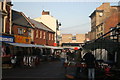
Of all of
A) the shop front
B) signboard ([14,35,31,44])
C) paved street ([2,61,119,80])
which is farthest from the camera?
signboard ([14,35,31,44])

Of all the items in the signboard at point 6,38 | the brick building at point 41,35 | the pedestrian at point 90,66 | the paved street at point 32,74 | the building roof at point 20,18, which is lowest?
the paved street at point 32,74

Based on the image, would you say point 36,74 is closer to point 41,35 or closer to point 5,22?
point 5,22

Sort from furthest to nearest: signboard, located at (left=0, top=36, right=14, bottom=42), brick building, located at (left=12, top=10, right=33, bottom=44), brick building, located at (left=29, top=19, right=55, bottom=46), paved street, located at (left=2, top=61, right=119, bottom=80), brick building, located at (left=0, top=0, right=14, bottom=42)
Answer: brick building, located at (left=29, top=19, right=55, bottom=46) < brick building, located at (left=12, top=10, right=33, bottom=44) < brick building, located at (left=0, top=0, right=14, bottom=42) < signboard, located at (left=0, top=36, right=14, bottom=42) < paved street, located at (left=2, top=61, right=119, bottom=80)

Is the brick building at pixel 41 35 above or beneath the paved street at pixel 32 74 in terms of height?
above

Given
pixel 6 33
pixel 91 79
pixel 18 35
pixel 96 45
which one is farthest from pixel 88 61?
pixel 18 35

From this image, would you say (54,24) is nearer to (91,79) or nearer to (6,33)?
(6,33)

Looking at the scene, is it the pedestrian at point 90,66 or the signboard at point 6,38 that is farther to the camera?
the signboard at point 6,38

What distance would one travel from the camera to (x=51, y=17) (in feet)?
166

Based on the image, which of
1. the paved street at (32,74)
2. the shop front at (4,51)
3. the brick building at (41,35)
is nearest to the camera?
the paved street at (32,74)

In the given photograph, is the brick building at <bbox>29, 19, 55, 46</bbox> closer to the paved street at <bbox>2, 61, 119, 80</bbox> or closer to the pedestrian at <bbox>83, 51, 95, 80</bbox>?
the paved street at <bbox>2, 61, 119, 80</bbox>

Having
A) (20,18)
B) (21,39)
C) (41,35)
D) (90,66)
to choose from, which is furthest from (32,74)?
(41,35)

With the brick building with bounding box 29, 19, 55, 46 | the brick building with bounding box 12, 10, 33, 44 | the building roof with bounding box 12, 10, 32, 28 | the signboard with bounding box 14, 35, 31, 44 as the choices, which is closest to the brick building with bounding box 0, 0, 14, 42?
the signboard with bounding box 14, 35, 31, 44

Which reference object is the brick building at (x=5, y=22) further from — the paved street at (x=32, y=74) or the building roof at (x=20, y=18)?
the paved street at (x=32, y=74)

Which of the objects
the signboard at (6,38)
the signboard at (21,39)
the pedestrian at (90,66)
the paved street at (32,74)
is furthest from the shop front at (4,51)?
the pedestrian at (90,66)
